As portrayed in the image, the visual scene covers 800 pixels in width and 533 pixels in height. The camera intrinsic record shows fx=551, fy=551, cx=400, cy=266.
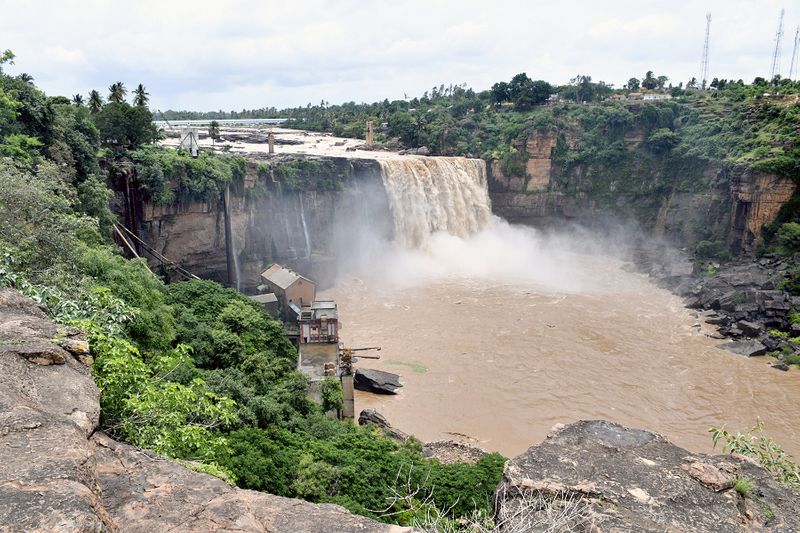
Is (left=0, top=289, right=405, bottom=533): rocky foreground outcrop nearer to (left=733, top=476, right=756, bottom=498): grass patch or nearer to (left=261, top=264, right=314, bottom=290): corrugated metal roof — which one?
(left=733, top=476, right=756, bottom=498): grass patch

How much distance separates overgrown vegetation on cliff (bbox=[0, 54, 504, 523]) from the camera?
28.5 feet

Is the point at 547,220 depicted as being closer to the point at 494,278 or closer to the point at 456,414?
the point at 494,278

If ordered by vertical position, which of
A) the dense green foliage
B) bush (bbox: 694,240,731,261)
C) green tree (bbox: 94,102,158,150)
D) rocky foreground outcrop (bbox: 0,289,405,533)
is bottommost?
bush (bbox: 694,240,731,261)

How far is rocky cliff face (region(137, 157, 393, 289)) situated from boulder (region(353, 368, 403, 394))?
482 inches

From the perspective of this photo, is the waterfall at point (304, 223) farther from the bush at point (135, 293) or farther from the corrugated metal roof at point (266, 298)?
the bush at point (135, 293)

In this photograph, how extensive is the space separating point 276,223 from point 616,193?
2943 centimetres

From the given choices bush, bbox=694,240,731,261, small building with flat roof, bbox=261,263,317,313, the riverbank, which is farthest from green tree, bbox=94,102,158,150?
bush, bbox=694,240,731,261

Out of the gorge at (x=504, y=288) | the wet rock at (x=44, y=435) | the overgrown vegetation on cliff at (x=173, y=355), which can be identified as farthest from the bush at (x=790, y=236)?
the wet rock at (x=44, y=435)

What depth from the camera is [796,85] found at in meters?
48.7

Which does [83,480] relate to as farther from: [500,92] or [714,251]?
[500,92]

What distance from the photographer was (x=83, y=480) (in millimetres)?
4871

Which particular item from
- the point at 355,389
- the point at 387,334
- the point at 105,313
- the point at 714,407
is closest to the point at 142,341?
the point at 105,313

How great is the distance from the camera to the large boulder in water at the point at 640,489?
7660 millimetres

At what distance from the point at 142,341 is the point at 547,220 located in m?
39.6
